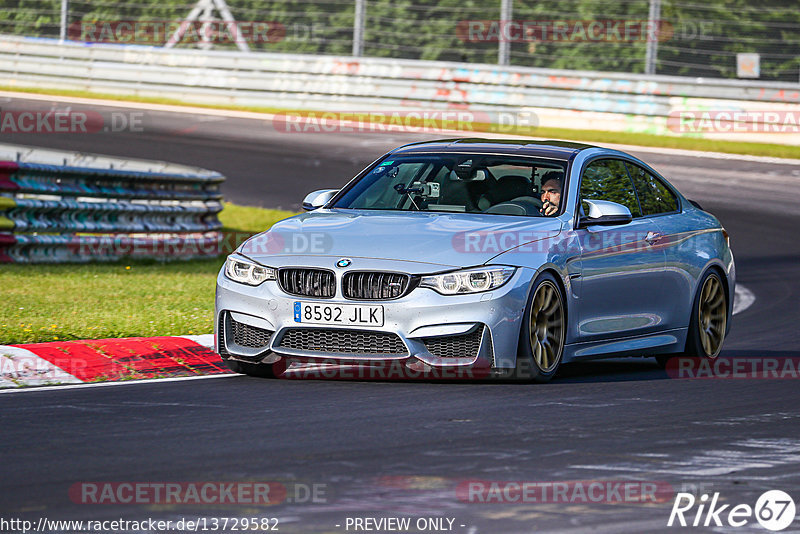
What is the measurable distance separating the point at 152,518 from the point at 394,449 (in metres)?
1.59

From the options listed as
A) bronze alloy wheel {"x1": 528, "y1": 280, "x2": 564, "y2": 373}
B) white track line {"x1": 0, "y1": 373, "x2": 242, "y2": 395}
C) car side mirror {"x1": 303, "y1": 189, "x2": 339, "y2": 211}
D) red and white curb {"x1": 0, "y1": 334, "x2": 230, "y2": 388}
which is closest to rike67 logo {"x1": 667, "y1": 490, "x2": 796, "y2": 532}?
bronze alloy wheel {"x1": 528, "y1": 280, "x2": 564, "y2": 373}

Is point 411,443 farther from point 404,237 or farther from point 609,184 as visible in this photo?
point 609,184

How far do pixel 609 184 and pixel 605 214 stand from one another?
0.84m

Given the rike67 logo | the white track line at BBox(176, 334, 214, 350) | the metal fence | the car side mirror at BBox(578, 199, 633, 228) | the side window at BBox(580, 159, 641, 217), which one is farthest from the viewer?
the metal fence

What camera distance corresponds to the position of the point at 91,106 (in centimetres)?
2952

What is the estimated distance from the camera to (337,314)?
333 inches

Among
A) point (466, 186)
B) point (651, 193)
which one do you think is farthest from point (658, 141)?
point (466, 186)

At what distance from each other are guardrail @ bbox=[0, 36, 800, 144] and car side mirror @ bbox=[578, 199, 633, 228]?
1706 cm

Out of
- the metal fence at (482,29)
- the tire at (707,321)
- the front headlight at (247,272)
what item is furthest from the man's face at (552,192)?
the metal fence at (482,29)

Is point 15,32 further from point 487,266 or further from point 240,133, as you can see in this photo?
point 487,266

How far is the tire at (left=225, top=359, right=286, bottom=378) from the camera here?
358 inches

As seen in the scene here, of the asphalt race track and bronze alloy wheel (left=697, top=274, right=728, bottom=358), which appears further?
bronze alloy wheel (left=697, top=274, right=728, bottom=358)

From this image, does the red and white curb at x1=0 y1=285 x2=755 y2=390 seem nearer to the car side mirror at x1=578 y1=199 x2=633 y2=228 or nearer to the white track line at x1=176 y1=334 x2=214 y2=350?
the white track line at x1=176 y1=334 x2=214 y2=350

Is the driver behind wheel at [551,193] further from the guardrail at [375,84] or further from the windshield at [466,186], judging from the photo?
the guardrail at [375,84]
